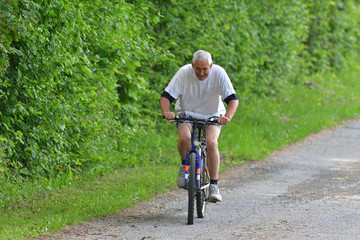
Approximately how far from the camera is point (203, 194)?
7469 mm

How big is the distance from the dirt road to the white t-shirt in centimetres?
117

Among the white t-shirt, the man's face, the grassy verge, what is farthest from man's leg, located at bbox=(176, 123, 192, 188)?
the grassy verge

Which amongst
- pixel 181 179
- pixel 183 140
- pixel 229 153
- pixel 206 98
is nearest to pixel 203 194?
pixel 181 179

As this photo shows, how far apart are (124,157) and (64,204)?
3.07 m

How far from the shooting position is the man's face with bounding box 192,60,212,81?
728 centimetres

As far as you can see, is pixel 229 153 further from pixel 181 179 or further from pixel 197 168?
pixel 197 168

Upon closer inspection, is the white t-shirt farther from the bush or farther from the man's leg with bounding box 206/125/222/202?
the bush

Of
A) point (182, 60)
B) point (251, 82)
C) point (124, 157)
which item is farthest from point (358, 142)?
point (124, 157)

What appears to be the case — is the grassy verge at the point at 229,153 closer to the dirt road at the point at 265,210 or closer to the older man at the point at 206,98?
Result: the dirt road at the point at 265,210

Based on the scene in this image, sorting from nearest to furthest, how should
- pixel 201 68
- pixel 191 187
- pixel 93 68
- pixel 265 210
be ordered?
1. pixel 191 187
2. pixel 201 68
3. pixel 265 210
4. pixel 93 68

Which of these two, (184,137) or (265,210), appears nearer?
(184,137)

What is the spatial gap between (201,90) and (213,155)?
0.72 m

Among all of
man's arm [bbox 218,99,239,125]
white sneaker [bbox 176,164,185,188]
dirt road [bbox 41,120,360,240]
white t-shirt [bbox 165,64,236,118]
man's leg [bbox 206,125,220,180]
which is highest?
white t-shirt [bbox 165,64,236,118]

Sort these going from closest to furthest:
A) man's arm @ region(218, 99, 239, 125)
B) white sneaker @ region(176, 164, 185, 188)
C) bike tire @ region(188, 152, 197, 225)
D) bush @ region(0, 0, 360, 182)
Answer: bike tire @ region(188, 152, 197, 225) → man's arm @ region(218, 99, 239, 125) → white sneaker @ region(176, 164, 185, 188) → bush @ region(0, 0, 360, 182)
